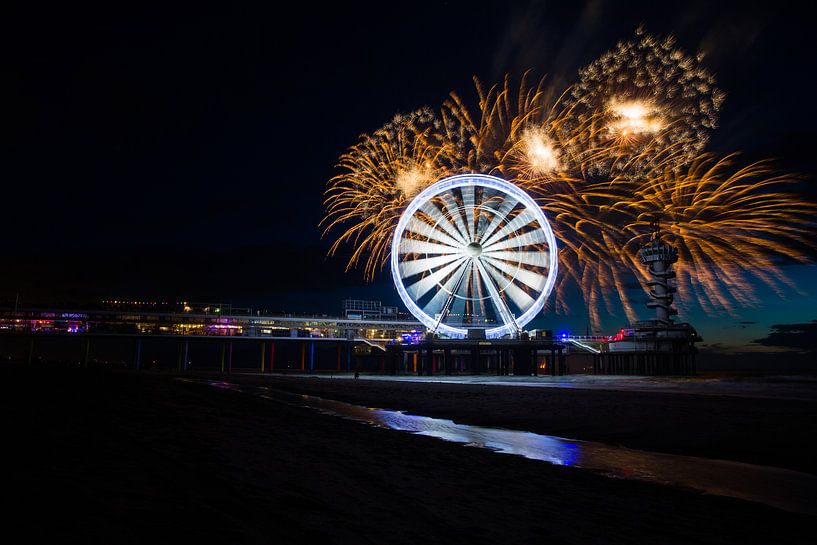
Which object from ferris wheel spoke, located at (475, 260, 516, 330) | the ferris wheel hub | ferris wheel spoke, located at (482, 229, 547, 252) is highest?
ferris wheel spoke, located at (482, 229, 547, 252)

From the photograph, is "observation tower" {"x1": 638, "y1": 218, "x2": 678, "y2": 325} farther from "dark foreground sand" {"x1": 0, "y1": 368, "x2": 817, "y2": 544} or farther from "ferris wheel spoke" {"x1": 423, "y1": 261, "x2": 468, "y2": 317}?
"dark foreground sand" {"x1": 0, "y1": 368, "x2": 817, "y2": 544}

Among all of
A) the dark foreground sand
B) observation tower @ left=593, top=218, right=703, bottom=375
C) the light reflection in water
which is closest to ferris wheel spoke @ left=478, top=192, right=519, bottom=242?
observation tower @ left=593, top=218, right=703, bottom=375

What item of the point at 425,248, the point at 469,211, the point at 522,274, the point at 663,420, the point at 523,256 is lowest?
the point at 663,420

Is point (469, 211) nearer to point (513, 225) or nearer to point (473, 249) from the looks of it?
point (473, 249)

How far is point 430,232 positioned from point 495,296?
9.41 metres

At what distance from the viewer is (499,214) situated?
54.8m

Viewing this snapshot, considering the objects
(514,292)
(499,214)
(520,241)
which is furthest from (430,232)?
(514,292)

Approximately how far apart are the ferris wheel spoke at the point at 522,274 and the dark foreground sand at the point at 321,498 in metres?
42.4

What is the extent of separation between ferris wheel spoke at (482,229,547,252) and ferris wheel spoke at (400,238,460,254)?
360 centimetres

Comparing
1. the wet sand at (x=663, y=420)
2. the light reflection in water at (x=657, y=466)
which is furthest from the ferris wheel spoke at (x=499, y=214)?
the light reflection in water at (x=657, y=466)

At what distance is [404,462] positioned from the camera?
37.1 feet

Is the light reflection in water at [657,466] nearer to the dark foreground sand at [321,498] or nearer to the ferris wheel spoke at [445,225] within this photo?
the dark foreground sand at [321,498]

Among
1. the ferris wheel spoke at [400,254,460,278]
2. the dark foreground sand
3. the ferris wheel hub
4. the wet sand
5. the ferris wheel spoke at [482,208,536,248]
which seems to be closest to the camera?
the dark foreground sand

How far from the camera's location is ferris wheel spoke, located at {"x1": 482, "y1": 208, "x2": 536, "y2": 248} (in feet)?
177
